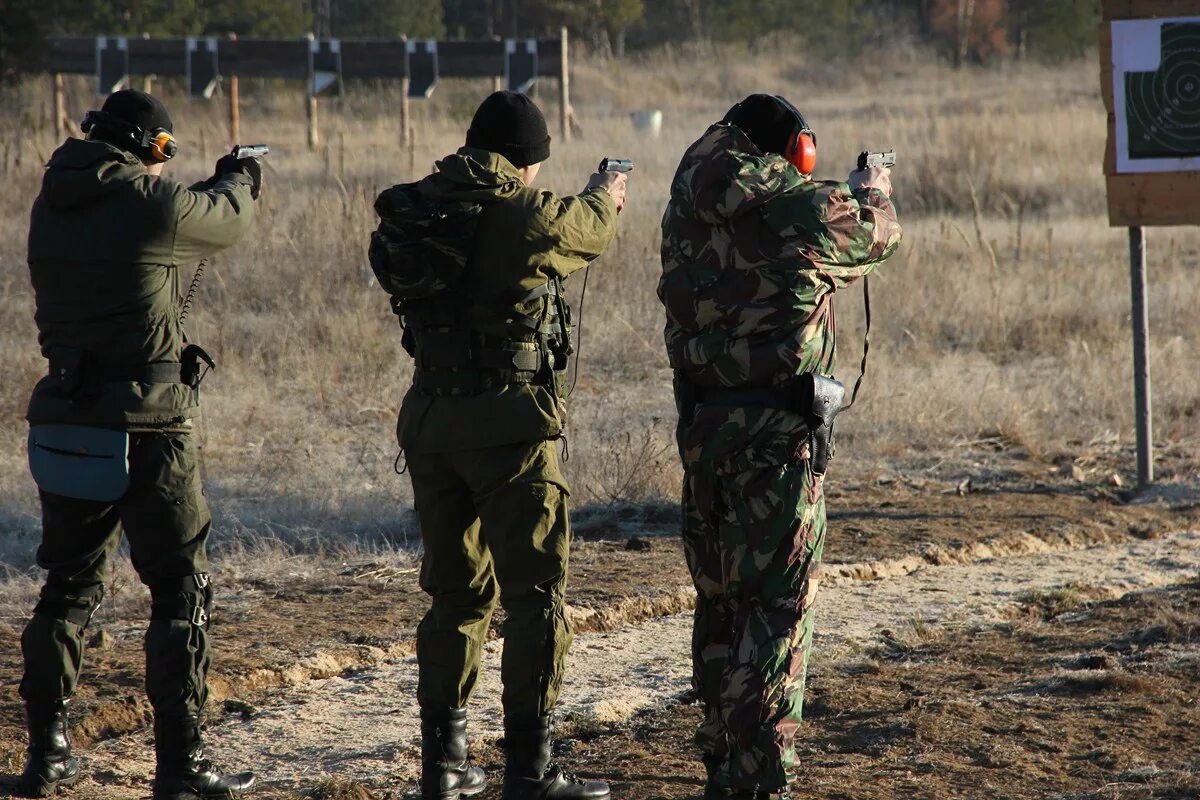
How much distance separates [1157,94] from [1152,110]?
9 cm

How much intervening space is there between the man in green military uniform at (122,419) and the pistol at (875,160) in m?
1.68

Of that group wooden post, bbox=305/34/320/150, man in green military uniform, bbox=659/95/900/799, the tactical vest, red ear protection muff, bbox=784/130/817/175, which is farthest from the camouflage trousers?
wooden post, bbox=305/34/320/150

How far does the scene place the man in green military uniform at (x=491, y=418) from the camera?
352cm

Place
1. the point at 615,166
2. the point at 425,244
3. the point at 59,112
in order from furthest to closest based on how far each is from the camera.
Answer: the point at 59,112 → the point at 615,166 → the point at 425,244

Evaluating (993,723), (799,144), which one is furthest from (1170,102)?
(799,144)

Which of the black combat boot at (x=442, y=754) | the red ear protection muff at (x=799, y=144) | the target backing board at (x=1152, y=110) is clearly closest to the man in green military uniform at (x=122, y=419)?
the black combat boot at (x=442, y=754)

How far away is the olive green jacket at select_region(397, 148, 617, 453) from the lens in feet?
11.5

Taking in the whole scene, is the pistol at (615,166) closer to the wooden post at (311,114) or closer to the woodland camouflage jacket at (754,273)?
the woodland camouflage jacket at (754,273)

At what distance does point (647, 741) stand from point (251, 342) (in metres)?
5.68

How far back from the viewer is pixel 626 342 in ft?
31.1

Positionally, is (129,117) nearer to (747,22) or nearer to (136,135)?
(136,135)

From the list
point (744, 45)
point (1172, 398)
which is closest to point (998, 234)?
point (1172, 398)

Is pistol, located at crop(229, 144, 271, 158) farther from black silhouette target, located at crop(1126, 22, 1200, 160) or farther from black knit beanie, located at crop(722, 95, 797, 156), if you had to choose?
black silhouette target, located at crop(1126, 22, 1200, 160)

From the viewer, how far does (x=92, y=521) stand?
375cm
